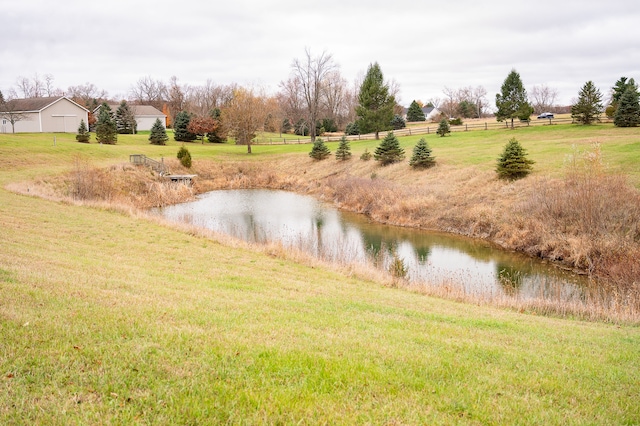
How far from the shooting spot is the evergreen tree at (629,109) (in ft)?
120

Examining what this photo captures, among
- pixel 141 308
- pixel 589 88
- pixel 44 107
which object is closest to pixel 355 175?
pixel 589 88

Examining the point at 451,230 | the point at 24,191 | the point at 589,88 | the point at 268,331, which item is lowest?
the point at 451,230

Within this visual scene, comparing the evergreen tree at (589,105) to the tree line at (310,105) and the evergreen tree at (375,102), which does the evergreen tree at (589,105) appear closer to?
the tree line at (310,105)

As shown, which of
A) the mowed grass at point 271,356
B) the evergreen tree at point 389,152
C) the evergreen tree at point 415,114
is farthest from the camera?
the evergreen tree at point 415,114

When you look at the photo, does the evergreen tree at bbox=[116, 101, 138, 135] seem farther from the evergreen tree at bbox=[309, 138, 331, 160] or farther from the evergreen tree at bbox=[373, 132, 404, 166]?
the evergreen tree at bbox=[373, 132, 404, 166]

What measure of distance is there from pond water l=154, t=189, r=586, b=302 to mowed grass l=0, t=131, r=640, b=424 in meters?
6.53

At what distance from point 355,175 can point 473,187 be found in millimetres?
14527

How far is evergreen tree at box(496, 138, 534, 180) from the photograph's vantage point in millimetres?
27891

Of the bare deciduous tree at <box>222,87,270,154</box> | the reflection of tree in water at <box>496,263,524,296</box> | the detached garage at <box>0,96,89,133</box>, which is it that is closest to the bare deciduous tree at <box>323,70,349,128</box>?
the bare deciduous tree at <box>222,87,270,154</box>

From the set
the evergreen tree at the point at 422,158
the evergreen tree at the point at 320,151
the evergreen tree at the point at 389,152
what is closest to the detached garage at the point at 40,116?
the evergreen tree at the point at 320,151

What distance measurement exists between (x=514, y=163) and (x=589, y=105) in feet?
67.2

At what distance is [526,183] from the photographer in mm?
26516

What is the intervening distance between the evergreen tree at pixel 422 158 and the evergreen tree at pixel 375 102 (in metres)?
19.5

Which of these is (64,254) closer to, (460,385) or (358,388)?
(358,388)
